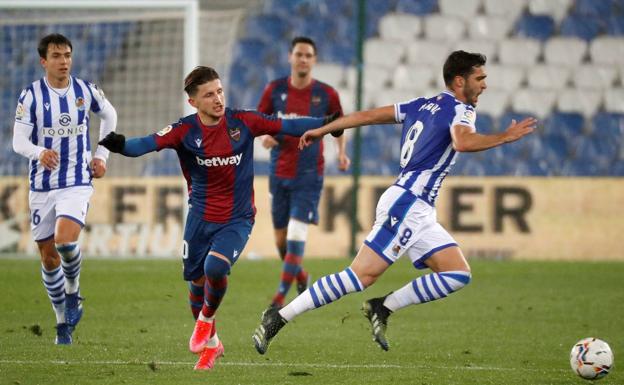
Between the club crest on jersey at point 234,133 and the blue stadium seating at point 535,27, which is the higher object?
the blue stadium seating at point 535,27

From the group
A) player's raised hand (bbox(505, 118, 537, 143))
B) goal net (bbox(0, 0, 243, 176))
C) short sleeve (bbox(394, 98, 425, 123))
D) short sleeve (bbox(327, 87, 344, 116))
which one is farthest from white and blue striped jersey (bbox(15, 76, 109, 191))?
goal net (bbox(0, 0, 243, 176))

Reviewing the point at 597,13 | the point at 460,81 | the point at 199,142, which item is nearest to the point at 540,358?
the point at 460,81

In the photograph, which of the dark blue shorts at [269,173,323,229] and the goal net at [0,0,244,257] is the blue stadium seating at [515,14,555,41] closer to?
the goal net at [0,0,244,257]

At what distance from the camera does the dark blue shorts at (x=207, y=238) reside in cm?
758

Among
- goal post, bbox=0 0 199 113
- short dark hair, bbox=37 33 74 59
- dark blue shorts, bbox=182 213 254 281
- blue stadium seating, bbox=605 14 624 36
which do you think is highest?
blue stadium seating, bbox=605 14 624 36

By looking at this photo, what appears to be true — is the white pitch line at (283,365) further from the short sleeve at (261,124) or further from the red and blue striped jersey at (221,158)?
the short sleeve at (261,124)

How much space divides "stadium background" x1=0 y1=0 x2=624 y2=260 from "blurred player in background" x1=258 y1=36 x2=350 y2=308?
476cm

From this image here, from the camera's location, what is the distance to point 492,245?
16719mm

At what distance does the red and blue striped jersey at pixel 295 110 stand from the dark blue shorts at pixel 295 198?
0.07 metres

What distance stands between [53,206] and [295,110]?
10.1 feet

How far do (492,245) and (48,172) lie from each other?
9057mm

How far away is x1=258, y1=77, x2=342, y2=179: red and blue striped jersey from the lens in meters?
11.2

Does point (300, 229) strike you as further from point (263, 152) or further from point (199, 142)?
point (263, 152)

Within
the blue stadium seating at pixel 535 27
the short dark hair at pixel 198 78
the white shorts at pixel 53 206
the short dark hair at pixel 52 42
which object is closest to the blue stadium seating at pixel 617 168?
the blue stadium seating at pixel 535 27
